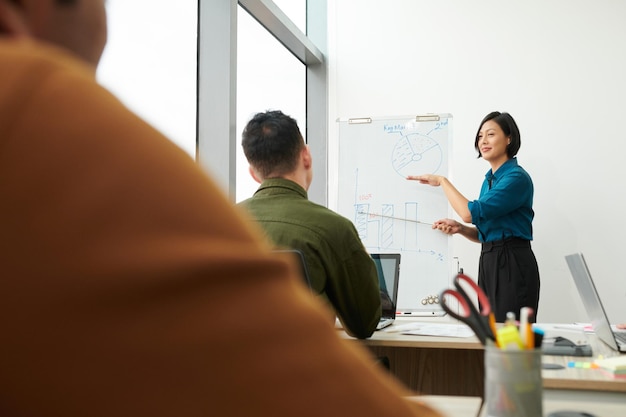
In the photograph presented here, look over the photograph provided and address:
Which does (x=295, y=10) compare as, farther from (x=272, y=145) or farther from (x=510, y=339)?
(x=510, y=339)

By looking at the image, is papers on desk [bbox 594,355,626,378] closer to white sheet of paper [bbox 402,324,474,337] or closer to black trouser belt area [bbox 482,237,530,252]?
white sheet of paper [bbox 402,324,474,337]

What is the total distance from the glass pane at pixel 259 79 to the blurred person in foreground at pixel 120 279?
293 cm

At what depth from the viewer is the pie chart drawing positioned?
149 inches

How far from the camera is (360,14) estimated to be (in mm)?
4820

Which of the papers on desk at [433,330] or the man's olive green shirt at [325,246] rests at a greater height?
the man's olive green shirt at [325,246]

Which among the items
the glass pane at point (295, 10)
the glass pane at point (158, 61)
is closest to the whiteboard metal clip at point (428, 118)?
the glass pane at point (295, 10)

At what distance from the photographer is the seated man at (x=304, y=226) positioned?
1.94 m

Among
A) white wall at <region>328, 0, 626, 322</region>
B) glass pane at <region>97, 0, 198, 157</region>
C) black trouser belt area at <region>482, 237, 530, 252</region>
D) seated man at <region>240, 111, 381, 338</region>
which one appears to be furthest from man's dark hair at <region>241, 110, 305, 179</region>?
white wall at <region>328, 0, 626, 322</region>

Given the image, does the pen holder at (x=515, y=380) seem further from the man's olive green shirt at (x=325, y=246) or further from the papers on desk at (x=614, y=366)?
the man's olive green shirt at (x=325, y=246)

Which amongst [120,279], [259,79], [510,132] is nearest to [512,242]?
[510,132]

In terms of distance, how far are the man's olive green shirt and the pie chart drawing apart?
6.15ft

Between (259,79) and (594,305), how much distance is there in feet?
8.69

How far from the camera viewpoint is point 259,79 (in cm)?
393

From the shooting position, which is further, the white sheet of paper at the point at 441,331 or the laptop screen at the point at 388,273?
the laptop screen at the point at 388,273
